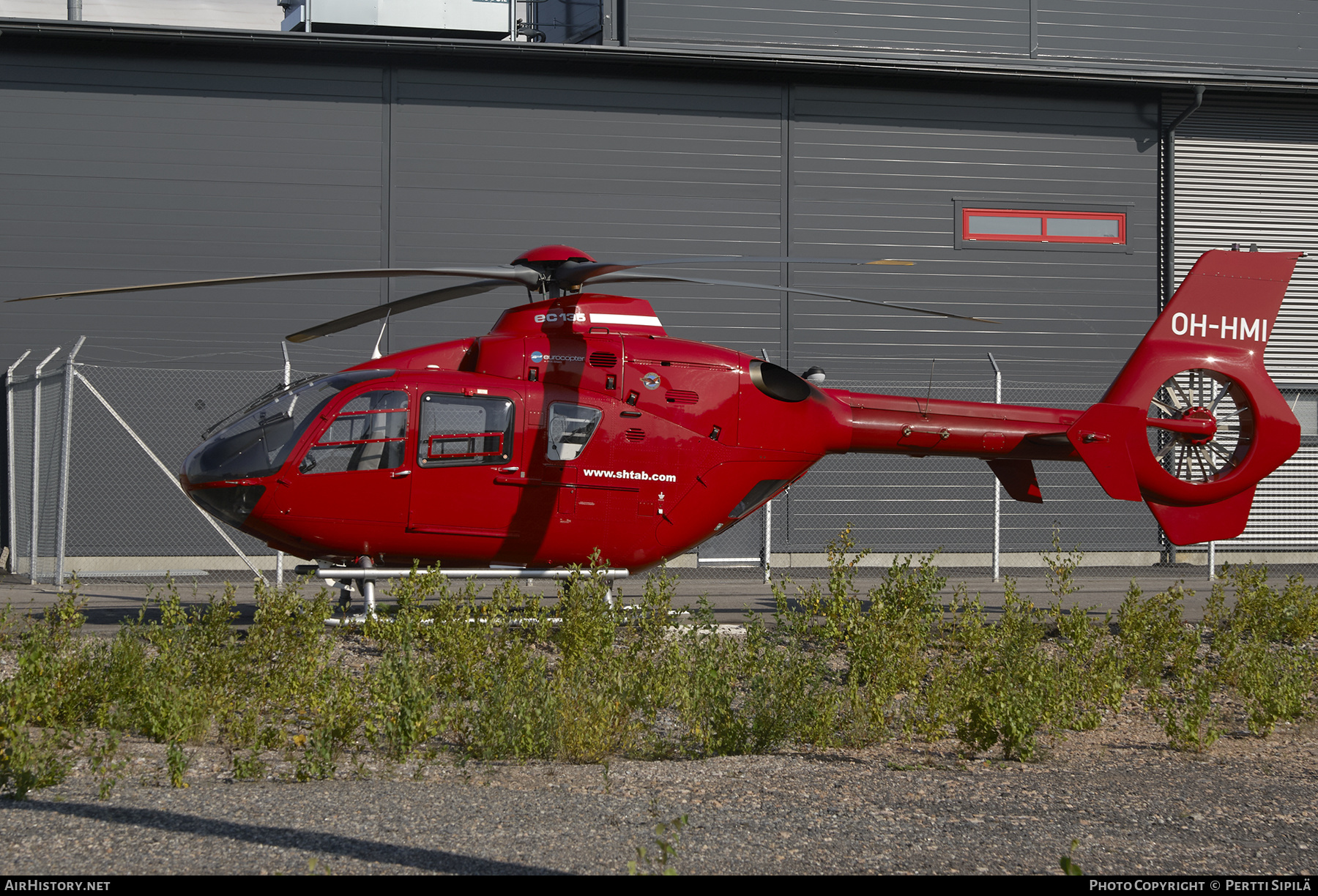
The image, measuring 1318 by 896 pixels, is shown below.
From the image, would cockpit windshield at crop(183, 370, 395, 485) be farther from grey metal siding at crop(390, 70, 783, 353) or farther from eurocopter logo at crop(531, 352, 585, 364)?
grey metal siding at crop(390, 70, 783, 353)

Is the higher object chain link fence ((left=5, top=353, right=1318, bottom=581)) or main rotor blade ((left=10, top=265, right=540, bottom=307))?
main rotor blade ((left=10, top=265, right=540, bottom=307))

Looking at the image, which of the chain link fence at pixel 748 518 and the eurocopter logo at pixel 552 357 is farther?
the chain link fence at pixel 748 518

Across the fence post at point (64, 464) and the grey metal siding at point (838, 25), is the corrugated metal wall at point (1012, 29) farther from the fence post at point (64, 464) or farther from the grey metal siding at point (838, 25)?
the fence post at point (64, 464)

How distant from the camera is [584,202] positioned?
1625cm

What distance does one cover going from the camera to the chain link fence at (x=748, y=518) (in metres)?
14.5

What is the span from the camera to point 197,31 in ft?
49.1

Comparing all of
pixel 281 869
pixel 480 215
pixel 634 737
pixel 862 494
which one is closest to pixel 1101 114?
pixel 862 494

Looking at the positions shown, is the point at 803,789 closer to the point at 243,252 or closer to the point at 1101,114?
the point at 243,252

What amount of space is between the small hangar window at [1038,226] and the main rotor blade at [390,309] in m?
10.1

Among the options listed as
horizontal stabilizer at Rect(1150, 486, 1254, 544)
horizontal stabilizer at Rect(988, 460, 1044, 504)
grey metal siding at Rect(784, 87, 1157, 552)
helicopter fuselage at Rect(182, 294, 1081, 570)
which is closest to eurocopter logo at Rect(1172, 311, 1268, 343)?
horizontal stabilizer at Rect(1150, 486, 1254, 544)

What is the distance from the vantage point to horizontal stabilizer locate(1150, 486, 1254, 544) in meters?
10.9

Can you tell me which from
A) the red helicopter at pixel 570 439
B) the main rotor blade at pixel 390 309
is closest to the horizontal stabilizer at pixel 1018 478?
the red helicopter at pixel 570 439

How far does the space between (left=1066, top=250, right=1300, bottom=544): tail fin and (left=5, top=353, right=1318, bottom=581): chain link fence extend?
4039 mm

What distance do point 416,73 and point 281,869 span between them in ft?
46.7
